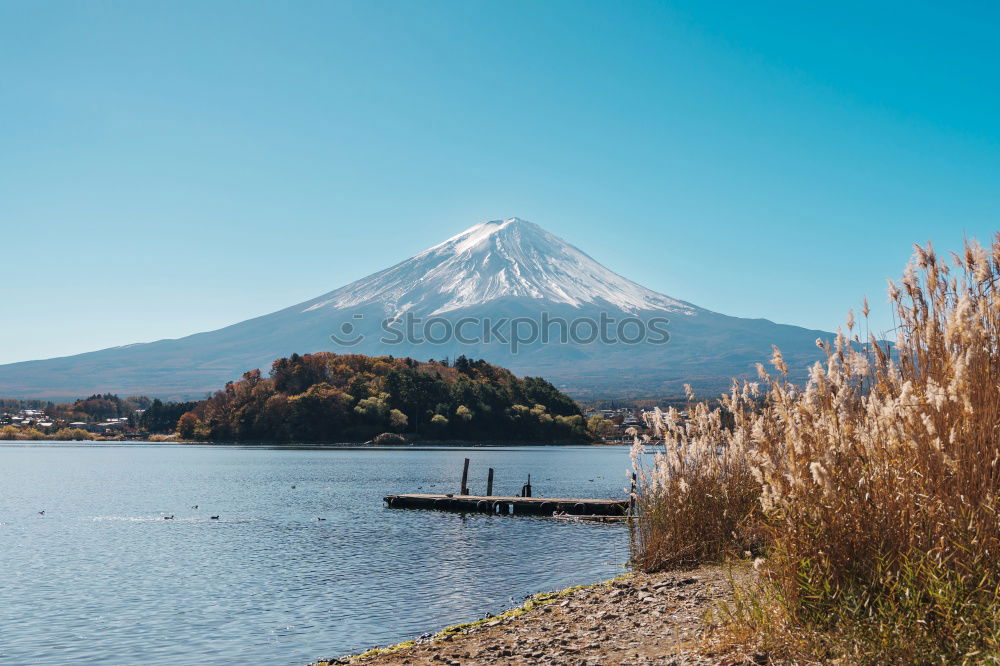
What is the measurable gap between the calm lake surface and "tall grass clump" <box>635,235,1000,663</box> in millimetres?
7535

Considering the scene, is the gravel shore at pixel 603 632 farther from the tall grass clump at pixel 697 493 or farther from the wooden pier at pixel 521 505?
the wooden pier at pixel 521 505

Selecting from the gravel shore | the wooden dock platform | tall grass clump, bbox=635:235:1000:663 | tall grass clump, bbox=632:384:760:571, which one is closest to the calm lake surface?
the wooden dock platform

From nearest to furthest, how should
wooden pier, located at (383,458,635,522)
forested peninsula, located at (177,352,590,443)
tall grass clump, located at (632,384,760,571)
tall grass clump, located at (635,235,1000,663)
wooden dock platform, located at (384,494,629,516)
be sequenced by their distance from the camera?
tall grass clump, located at (635,235,1000,663)
tall grass clump, located at (632,384,760,571)
wooden pier, located at (383,458,635,522)
wooden dock platform, located at (384,494,629,516)
forested peninsula, located at (177,352,590,443)

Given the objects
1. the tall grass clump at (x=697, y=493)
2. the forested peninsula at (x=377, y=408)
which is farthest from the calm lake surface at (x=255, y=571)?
the forested peninsula at (x=377, y=408)

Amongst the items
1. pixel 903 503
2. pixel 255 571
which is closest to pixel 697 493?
pixel 903 503

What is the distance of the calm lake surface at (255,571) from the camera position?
42.6 feet

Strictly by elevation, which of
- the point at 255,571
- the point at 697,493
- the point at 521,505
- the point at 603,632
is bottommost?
the point at 521,505

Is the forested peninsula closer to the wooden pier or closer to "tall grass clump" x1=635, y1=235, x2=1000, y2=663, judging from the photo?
the wooden pier

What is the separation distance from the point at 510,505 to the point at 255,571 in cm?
1645

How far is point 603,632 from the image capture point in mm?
9672

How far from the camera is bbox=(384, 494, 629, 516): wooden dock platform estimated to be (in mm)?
30812

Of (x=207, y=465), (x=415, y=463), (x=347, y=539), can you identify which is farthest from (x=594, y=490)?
(x=207, y=465)

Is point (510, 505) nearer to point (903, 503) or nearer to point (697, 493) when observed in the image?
point (697, 493)

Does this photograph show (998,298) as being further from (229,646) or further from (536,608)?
(229,646)
